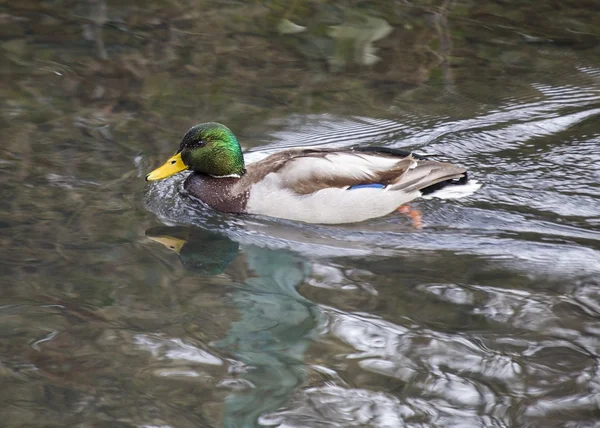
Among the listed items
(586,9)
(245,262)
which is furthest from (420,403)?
(586,9)

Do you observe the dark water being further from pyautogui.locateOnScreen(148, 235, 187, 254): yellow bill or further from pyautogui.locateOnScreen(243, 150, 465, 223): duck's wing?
pyautogui.locateOnScreen(243, 150, 465, 223): duck's wing

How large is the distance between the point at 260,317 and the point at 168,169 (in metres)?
1.95

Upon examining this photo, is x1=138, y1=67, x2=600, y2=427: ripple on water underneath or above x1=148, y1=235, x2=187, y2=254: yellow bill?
above

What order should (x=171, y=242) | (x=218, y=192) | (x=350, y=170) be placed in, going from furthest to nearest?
(x=218, y=192) < (x=350, y=170) < (x=171, y=242)

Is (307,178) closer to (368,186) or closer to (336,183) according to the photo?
(336,183)

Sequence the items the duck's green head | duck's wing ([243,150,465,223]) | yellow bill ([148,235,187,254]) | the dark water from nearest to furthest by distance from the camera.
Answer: the dark water
yellow bill ([148,235,187,254])
duck's wing ([243,150,465,223])
the duck's green head

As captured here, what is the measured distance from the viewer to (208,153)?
24.3 ft

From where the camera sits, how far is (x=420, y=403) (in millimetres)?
4910

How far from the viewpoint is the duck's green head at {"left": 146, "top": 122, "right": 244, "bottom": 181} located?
7.38 m

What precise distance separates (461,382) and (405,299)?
0.95 m

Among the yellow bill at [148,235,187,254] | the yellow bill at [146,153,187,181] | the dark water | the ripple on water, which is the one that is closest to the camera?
the ripple on water

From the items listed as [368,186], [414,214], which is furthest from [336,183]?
[414,214]

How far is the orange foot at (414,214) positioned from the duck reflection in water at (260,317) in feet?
3.47

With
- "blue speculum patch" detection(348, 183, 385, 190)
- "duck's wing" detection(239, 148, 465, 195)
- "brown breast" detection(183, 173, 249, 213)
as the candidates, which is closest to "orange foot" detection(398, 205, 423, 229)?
"duck's wing" detection(239, 148, 465, 195)
